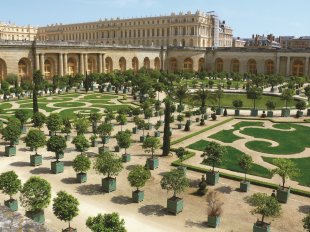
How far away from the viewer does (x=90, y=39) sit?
147 m

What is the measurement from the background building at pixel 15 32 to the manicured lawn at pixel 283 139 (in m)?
139

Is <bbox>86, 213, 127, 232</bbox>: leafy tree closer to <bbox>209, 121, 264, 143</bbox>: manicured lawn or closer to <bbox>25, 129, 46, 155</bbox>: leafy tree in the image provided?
<bbox>25, 129, 46, 155</bbox>: leafy tree

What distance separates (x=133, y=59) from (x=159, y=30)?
29143 mm

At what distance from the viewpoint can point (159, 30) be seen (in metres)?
127

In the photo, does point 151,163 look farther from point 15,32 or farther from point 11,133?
point 15,32

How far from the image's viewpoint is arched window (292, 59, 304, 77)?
9612cm

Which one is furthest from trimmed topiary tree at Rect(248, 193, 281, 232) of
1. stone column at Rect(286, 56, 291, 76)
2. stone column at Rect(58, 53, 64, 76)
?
stone column at Rect(286, 56, 291, 76)

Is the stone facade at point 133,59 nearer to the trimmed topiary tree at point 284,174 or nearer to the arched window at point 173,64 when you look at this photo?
the arched window at point 173,64

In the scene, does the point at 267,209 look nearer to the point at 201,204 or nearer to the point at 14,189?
the point at 201,204

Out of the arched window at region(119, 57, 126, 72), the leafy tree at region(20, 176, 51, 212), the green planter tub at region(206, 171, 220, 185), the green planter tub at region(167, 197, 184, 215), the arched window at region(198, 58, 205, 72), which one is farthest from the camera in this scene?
the arched window at region(198, 58, 205, 72)

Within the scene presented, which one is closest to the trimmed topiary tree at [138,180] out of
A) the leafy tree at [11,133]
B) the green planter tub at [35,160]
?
the green planter tub at [35,160]

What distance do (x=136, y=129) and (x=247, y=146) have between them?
11.8m

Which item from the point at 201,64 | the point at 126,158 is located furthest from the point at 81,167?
the point at 201,64

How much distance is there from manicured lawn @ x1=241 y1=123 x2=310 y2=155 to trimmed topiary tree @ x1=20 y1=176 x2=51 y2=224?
20600mm
